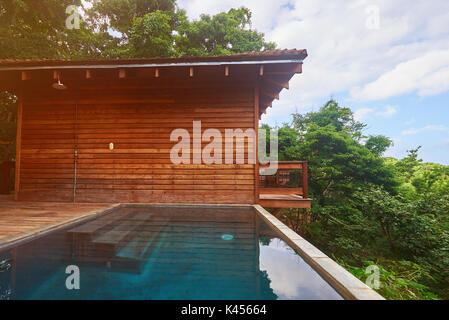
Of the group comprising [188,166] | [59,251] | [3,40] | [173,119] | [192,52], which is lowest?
[59,251]

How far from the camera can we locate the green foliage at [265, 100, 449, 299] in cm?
639

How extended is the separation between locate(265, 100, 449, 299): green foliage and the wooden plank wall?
5.90 m

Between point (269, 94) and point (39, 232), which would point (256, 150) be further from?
point (39, 232)

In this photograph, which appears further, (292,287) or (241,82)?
(241,82)

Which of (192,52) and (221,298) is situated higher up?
(192,52)

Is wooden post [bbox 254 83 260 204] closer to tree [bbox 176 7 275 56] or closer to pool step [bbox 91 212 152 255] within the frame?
pool step [bbox 91 212 152 255]

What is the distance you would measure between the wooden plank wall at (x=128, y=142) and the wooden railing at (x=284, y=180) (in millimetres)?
772

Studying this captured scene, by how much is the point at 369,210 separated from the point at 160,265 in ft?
29.7

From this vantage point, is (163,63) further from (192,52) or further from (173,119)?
(192,52)

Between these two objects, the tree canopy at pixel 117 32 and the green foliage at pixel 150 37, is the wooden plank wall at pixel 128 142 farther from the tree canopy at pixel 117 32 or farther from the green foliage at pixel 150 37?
the green foliage at pixel 150 37

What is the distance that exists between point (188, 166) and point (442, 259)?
788 cm

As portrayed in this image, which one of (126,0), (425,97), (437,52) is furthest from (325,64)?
(425,97)

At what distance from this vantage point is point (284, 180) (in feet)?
27.5

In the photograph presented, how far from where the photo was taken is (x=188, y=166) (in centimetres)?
546
